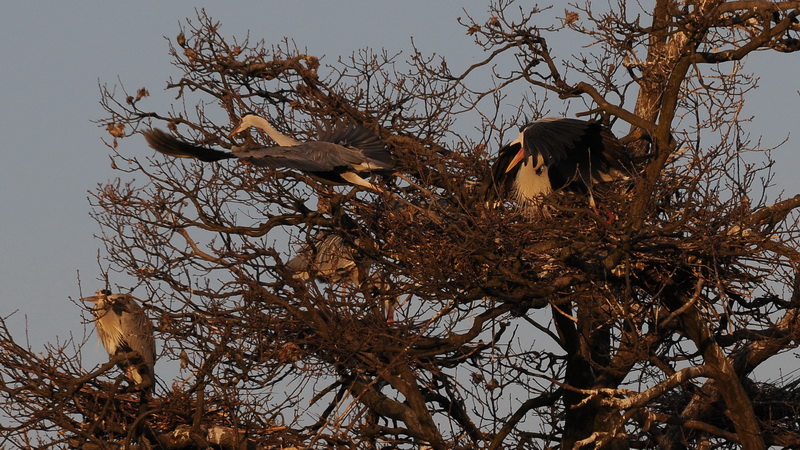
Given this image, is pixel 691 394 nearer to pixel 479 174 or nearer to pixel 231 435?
pixel 479 174

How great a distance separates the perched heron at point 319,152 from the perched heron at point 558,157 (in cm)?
97

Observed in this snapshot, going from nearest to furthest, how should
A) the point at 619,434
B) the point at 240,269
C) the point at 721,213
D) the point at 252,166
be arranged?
the point at 721,213, the point at 619,434, the point at 240,269, the point at 252,166

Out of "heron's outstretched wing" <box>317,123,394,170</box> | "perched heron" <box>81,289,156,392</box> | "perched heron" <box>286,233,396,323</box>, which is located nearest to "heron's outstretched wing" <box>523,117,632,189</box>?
"heron's outstretched wing" <box>317,123,394,170</box>

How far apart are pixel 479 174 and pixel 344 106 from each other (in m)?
1.32

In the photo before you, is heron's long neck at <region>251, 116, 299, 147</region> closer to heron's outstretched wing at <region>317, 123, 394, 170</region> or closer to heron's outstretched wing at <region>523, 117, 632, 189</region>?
heron's outstretched wing at <region>317, 123, 394, 170</region>

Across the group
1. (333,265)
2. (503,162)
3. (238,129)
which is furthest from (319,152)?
(503,162)

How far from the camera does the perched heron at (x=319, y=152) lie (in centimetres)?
868

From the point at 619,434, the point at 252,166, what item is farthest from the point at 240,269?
the point at 619,434

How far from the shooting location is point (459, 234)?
7223 mm

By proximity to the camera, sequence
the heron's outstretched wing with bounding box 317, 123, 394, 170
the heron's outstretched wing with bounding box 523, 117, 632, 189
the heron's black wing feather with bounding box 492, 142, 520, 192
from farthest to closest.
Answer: the heron's outstretched wing with bounding box 317, 123, 394, 170
the heron's black wing feather with bounding box 492, 142, 520, 192
the heron's outstretched wing with bounding box 523, 117, 632, 189

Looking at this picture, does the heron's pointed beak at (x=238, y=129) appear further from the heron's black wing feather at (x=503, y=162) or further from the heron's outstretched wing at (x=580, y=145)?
the heron's outstretched wing at (x=580, y=145)

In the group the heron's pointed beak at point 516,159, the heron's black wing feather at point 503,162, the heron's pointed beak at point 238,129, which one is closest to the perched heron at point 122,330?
the heron's pointed beak at point 238,129

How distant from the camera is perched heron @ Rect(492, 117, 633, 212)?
8.52 meters

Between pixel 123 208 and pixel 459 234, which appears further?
pixel 123 208
